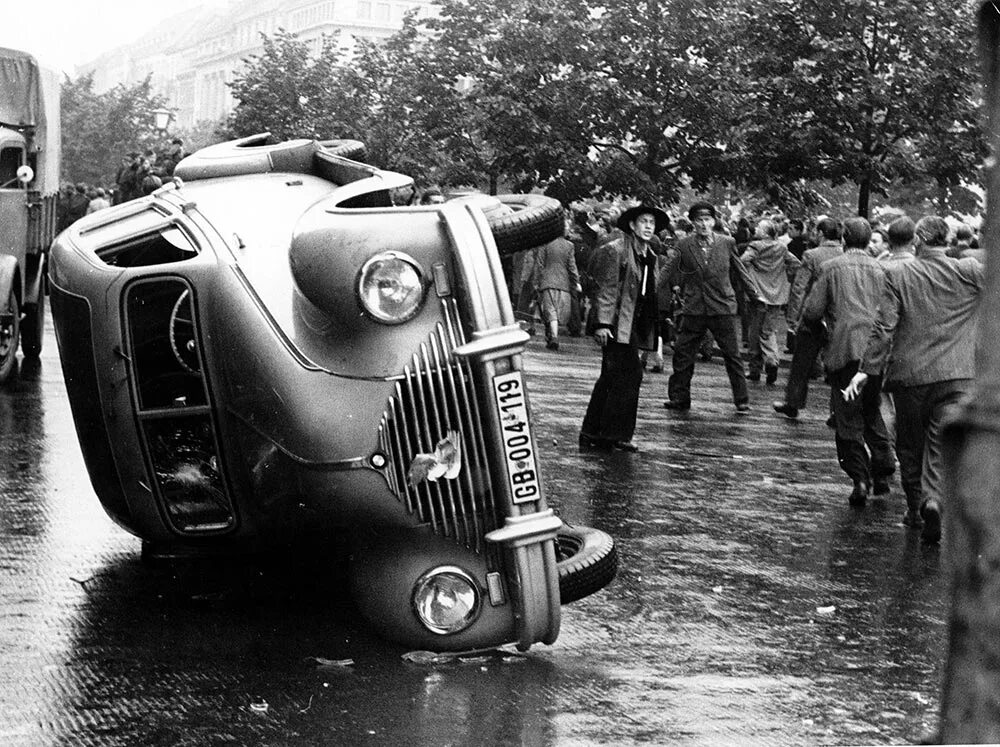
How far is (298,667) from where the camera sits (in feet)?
17.7

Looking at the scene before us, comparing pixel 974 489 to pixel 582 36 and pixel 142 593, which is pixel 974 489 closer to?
pixel 142 593

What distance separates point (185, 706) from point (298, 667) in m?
0.56

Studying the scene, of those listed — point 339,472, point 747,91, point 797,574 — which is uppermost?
point 747,91

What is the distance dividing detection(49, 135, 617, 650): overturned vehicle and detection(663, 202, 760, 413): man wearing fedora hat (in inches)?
350

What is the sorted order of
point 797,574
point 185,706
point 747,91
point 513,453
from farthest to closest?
point 747,91 → point 797,574 → point 513,453 → point 185,706

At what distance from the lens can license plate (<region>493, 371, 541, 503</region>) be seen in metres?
5.25

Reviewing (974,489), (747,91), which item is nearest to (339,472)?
(974,489)

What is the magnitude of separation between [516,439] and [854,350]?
229 inches

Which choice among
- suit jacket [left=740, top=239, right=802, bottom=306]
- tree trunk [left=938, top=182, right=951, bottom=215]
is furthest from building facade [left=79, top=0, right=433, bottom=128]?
suit jacket [left=740, top=239, right=802, bottom=306]

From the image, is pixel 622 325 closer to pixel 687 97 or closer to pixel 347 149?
pixel 347 149

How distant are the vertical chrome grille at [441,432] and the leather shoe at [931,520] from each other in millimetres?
4040

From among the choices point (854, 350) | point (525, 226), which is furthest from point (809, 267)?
point (525, 226)

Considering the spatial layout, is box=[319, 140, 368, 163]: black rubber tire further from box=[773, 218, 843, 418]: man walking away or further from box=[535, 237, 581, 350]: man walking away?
box=[535, 237, 581, 350]: man walking away

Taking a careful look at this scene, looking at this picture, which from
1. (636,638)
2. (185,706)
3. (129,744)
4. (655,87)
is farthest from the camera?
(655,87)
